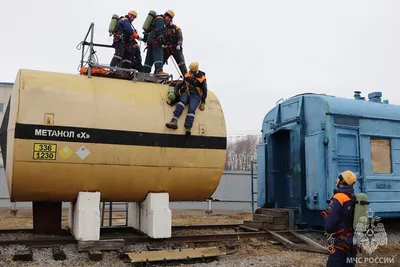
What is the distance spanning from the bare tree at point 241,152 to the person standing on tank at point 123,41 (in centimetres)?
6457

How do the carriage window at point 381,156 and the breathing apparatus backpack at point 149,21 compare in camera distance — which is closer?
the breathing apparatus backpack at point 149,21

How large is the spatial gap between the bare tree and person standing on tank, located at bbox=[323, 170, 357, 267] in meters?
68.0

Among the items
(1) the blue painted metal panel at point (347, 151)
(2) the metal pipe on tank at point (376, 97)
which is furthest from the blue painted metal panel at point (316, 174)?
(2) the metal pipe on tank at point (376, 97)

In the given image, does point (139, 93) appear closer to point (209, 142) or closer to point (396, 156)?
point (209, 142)

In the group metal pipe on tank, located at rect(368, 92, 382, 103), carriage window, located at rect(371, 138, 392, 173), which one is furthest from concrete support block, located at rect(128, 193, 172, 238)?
metal pipe on tank, located at rect(368, 92, 382, 103)

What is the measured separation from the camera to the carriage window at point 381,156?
34.2 feet

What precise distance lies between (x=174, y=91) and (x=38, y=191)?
10.9ft

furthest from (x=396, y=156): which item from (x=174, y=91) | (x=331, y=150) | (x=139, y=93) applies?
(x=139, y=93)

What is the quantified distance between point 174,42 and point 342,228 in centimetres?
618

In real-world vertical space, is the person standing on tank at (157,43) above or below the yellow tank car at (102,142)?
above

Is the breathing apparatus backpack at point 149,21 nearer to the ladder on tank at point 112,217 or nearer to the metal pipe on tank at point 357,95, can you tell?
the ladder on tank at point 112,217

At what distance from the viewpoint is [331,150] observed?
32.0ft

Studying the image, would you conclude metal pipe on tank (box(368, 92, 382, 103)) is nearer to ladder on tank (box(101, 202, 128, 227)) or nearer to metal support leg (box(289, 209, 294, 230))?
metal support leg (box(289, 209, 294, 230))

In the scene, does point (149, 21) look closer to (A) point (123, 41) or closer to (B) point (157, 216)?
(A) point (123, 41)
